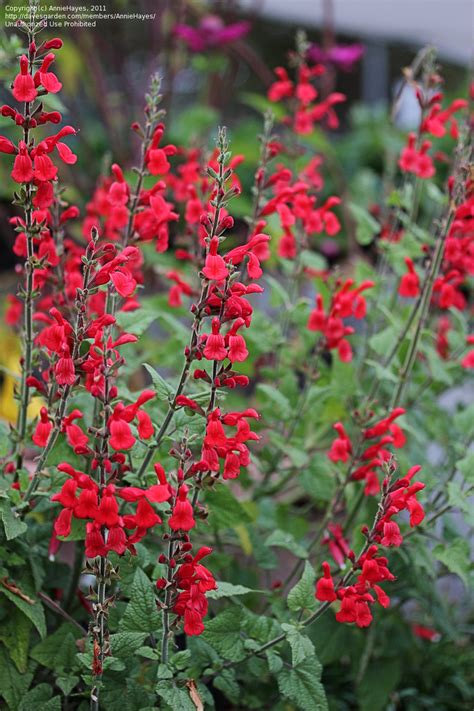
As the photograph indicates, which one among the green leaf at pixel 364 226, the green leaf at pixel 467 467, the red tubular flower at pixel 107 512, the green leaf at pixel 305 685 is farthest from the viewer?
the green leaf at pixel 364 226

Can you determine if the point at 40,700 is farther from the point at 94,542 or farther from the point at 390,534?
the point at 390,534

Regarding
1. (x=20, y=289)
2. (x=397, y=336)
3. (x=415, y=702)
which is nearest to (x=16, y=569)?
(x=20, y=289)

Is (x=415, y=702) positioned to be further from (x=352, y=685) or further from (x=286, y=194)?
(x=286, y=194)

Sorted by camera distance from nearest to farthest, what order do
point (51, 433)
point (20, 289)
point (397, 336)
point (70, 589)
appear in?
point (51, 433)
point (20, 289)
point (70, 589)
point (397, 336)

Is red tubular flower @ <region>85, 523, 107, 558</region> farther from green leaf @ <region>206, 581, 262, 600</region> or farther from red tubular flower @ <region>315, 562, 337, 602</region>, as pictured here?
red tubular flower @ <region>315, 562, 337, 602</region>

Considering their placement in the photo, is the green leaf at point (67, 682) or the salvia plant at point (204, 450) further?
the green leaf at point (67, 682)

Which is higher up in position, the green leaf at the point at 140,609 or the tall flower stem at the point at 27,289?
the tall flower stem at the point at 27,289

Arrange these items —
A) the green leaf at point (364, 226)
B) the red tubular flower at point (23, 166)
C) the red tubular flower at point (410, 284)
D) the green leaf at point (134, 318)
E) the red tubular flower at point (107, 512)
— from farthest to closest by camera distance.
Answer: the green leaf at point (364, 226), the red tubular flower at point (410, 284), the green leaf at point (134, 318), the red tubular flower at point (23, 166), the red tubular flower at point (107, 512)

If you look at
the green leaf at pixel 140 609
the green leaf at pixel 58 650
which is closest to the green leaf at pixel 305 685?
the green leaf at pixel 140 609

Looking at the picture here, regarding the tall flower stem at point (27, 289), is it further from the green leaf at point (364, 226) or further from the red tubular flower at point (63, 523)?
the green leaf at point (364, 226)

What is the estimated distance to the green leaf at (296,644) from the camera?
1421mm

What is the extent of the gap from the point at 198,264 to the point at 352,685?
118 centimetres

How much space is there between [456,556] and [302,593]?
436 millimetres

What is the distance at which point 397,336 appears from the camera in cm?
211
